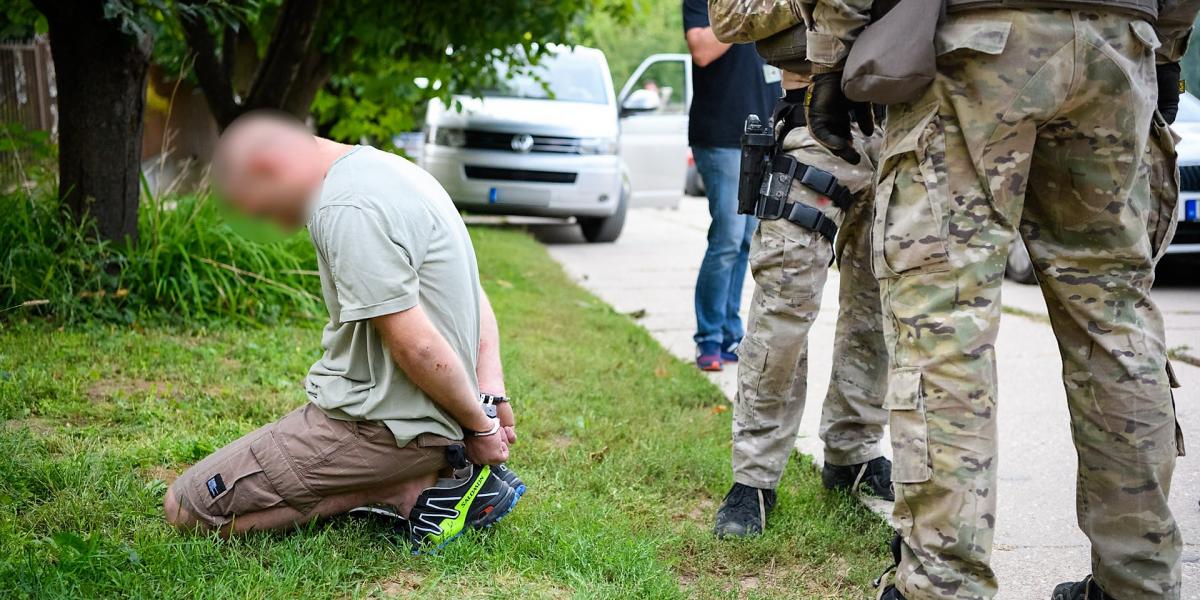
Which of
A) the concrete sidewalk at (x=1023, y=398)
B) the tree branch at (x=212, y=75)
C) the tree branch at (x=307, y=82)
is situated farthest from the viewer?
the tree branch at (x=307, y=82)

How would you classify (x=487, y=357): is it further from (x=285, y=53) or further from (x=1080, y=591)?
(x=285, y=53)

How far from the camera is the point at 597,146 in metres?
10.7

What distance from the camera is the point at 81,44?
5129 mm

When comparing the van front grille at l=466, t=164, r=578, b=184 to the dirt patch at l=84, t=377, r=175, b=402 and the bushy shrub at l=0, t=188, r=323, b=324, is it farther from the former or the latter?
the dirt patch at l=84, t=377, r=175, b=402

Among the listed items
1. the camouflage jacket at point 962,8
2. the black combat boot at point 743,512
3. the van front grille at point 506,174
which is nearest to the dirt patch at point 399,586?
the black combat boot at point 743,512

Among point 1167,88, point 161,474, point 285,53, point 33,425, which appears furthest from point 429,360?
point 285,53

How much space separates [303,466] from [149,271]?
309 centimetres

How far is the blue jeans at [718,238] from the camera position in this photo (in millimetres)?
5137

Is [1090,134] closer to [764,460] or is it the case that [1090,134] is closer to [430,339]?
[764,460]

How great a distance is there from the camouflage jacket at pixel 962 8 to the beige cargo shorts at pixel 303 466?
1298 mm

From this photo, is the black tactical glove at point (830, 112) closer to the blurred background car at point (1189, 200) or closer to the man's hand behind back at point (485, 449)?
the man's hand behind back at point (485, 449)

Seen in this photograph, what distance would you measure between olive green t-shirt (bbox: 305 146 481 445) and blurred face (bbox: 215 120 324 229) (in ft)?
0.15

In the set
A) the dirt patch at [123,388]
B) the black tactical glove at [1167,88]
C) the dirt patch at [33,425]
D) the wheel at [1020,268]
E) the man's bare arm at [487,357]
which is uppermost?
the black tactical glove at [1167,88]

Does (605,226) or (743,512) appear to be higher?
(743,512)
